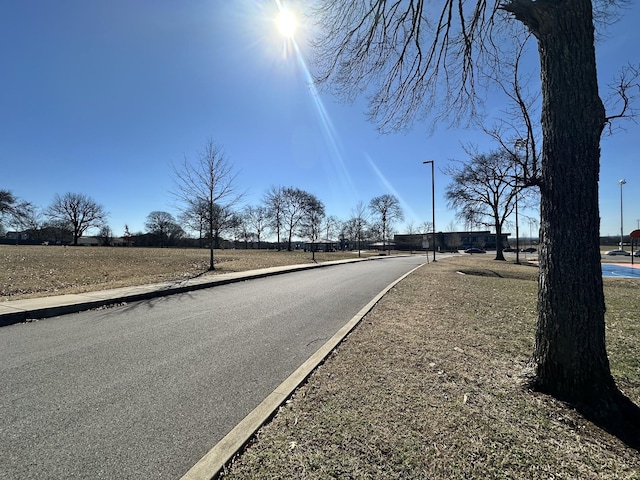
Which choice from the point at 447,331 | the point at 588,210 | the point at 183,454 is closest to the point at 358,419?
the point at 183,454

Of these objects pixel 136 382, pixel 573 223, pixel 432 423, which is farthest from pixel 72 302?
pixel 573 223

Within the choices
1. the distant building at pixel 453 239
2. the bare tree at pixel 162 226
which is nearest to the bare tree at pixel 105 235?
the bare tree at pixel 162 226

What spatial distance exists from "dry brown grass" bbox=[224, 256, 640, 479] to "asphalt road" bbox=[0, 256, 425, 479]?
0.62 meters

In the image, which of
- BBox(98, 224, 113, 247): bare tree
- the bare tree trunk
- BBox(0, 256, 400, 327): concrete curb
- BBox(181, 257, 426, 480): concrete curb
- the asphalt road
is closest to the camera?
BBox(181, 257, 426, 480): concrete curb

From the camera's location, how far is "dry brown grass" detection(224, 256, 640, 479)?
2289mm

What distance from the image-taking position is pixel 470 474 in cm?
223

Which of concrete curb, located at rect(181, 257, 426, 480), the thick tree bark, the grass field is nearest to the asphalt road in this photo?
concrete curb, located at rect(181, 257, 426, 480)

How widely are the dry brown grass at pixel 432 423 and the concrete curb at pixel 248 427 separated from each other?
88mm

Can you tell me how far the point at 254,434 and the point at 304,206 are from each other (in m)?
57.8

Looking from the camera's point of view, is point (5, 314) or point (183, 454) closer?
point (183, 454)

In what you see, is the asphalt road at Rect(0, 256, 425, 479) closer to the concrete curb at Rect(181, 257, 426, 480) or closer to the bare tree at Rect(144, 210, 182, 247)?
the concrete curb at Rect(181, 257, 426, 480)

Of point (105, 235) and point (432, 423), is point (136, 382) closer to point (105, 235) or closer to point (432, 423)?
point (432, 423)

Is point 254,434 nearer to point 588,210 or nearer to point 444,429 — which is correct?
point 444,429

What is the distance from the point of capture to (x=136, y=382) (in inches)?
149
